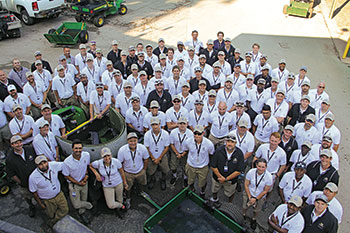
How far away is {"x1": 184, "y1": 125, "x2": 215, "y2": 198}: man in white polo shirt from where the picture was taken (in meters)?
6.11

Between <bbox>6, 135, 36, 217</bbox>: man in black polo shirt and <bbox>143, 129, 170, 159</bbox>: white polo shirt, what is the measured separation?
2412 millimetres

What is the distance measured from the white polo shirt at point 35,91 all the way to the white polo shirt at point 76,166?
3.54 m

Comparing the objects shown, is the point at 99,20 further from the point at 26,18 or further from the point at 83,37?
the point at 26,18

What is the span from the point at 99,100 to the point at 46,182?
2.94 m

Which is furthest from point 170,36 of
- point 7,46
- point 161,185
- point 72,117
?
point 161,185

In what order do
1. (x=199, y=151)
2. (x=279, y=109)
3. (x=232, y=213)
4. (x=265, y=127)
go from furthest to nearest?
(x=279, y=109) → (x=265, y=127) → (x=199, y=151) → (x=232, y=213)

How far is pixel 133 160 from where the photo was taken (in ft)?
20.2

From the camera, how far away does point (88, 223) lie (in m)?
6.29

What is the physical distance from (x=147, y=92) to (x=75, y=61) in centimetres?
344

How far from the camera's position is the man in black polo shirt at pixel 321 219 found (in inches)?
183

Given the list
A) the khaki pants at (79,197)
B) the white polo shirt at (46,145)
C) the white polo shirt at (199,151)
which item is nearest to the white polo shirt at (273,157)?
the white polo shirt at (199,151)

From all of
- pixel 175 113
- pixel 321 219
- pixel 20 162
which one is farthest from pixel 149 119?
pixel 321 219

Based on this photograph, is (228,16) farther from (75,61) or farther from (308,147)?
(308,147)

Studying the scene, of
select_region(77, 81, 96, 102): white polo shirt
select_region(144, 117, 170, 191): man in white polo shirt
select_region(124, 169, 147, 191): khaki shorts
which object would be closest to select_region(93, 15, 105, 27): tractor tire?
select_region(77, 81, 96, 102): white polo shirt
